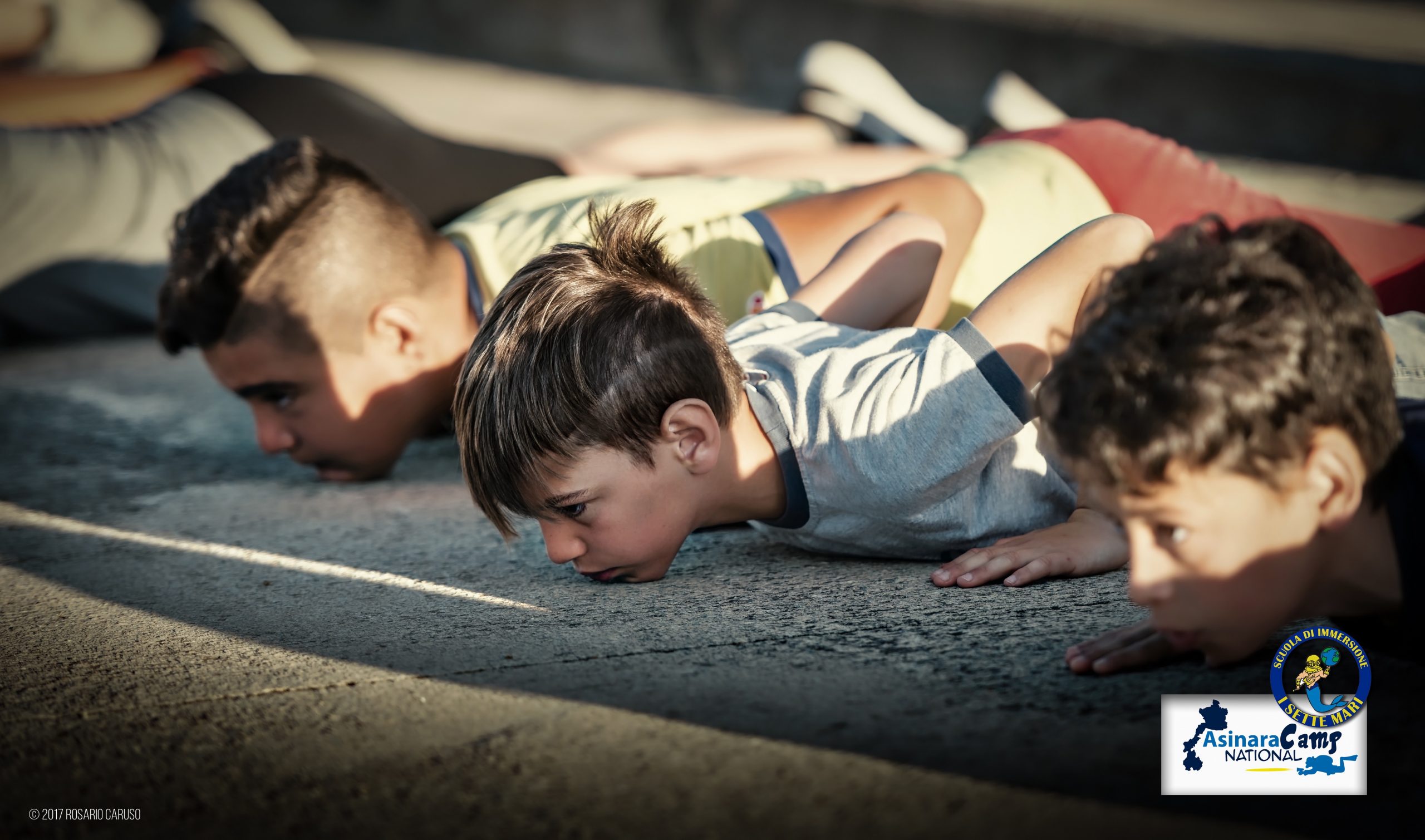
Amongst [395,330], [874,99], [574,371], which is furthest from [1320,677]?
[874,99]

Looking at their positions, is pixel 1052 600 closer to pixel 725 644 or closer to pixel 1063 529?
pixel 1063 529

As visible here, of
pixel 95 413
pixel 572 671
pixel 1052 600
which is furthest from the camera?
pixel 95 413

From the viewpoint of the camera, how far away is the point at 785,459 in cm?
201

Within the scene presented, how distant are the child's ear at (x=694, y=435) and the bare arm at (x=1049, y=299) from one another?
0.45 m

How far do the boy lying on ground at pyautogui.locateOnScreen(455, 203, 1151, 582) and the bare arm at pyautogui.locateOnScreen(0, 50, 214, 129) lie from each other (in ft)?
9.98

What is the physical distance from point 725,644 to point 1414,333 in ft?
3.87

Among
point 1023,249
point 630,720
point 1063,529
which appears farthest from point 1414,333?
point 630,720

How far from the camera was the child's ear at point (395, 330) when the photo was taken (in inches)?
110

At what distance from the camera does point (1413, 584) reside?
1381 mm

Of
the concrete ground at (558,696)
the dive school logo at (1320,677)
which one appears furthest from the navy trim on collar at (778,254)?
the dive school logo at (1320,677)

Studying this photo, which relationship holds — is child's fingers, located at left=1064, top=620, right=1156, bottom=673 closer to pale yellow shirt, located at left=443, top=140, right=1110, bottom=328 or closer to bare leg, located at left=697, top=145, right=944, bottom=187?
pale yellow shirt, located at left=443, top=140, right=1110, bottom=328

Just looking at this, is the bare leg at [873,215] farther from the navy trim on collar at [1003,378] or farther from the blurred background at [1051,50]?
the blurred background at [1051,50]

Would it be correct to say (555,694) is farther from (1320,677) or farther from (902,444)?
(1320,677)

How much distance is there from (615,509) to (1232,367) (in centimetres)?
95
